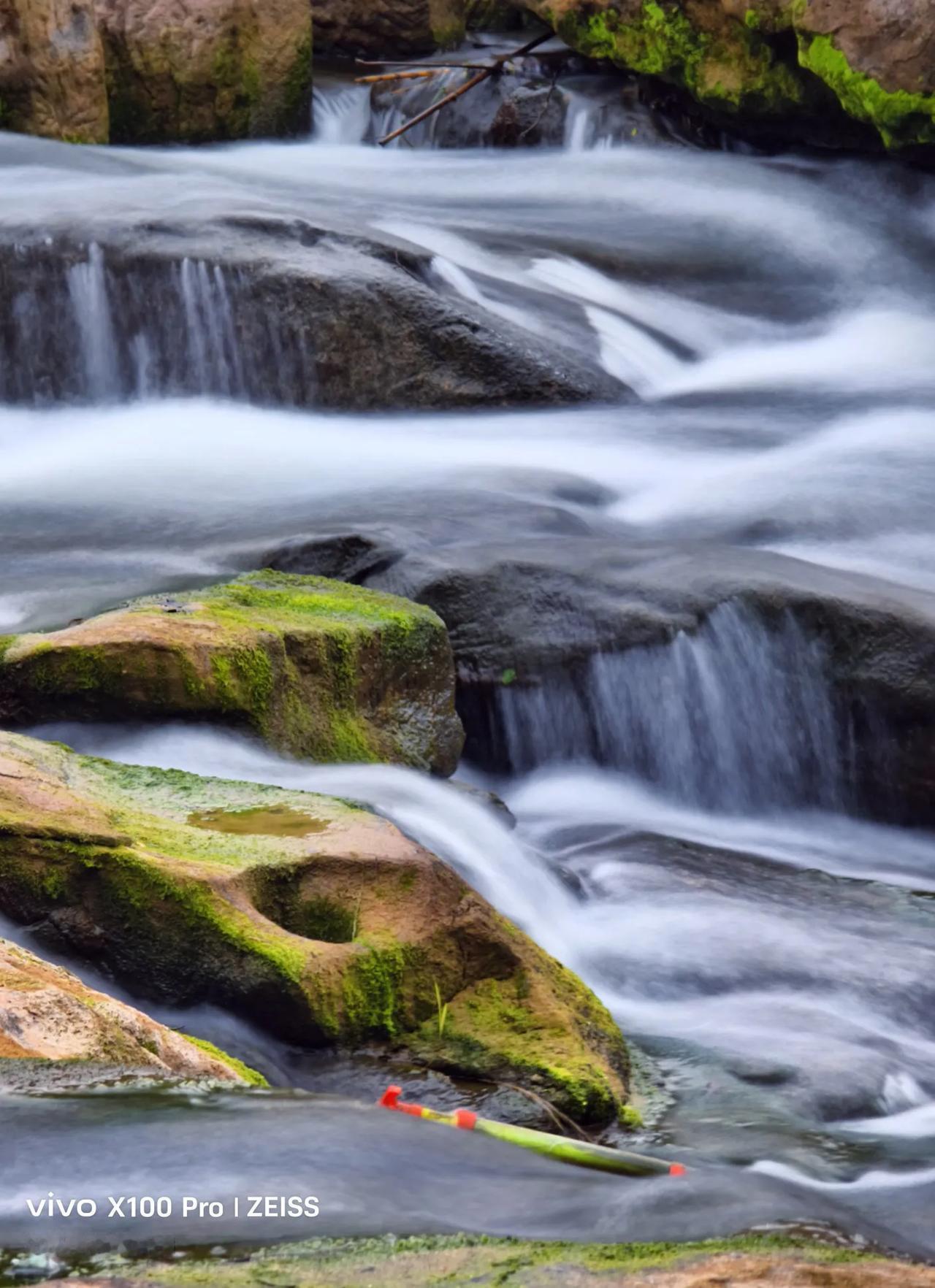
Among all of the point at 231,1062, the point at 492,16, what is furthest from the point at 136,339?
the point at 492,16

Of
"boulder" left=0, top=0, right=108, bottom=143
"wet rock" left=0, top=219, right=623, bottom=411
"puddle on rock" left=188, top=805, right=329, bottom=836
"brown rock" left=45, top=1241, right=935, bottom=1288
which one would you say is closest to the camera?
"brown rock" left=45, top=1241, right=935, bottom=1288

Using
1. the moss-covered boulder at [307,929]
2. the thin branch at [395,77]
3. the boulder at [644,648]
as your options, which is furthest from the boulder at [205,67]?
the moss-covered boulder at [307,929]

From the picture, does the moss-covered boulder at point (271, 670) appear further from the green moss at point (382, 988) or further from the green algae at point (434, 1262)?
the green algae at point (434, 1262)

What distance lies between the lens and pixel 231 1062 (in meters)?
2.85

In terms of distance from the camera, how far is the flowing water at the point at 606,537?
2176 mm

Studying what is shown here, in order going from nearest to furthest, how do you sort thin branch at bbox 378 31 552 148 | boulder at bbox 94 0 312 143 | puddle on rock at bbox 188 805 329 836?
puddle on rock at bbox 188 805 329 836, boulder at bbox 94 0 312 143, thin branch at bbox 378 31 552 148

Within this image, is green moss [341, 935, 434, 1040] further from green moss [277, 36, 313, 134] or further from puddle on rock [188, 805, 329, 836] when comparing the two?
green moss [277, 36, 313, 134]

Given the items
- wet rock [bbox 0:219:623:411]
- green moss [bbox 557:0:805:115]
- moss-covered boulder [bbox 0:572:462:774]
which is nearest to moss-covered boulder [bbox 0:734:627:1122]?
moss-covered boulder [bbox 0:572:462:774]

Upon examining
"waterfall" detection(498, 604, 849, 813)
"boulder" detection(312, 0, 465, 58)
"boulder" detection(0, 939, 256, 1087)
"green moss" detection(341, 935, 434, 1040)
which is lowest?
"waterfall" detection(498, 604, 849, 813)

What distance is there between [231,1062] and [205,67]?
36.2 ft

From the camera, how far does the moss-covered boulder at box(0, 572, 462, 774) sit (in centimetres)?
462

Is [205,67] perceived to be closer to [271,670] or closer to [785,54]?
[785,54]

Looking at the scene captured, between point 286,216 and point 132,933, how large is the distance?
266 inches

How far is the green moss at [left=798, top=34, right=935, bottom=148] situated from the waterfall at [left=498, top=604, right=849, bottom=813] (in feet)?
20.8
